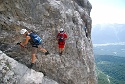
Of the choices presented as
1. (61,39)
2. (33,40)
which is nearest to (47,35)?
(61,39)

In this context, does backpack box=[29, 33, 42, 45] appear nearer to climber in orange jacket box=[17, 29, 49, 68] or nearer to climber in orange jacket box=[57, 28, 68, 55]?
climber in orange jacket box=[17, 29, 49, 68]

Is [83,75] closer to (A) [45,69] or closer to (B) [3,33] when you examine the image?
(A) [45,69]

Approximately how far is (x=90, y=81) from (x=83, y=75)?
140 inches

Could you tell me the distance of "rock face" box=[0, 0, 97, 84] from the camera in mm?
19891

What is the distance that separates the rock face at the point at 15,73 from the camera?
16391mm

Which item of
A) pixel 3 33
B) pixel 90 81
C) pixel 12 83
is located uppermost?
pixel 3 33

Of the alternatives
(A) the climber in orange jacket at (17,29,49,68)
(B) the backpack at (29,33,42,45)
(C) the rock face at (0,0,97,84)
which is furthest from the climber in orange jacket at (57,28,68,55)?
(B) the backpack at (29,33,42,45)

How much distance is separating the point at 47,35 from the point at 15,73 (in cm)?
627

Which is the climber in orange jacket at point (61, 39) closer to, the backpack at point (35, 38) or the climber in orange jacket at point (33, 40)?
the climber in orange jacket at point (33, 40)

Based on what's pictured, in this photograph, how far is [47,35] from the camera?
2231cm

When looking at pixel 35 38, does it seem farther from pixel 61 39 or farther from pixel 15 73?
pixel 61 39

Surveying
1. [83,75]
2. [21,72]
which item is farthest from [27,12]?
[83,75]

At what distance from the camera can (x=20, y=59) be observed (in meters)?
19.5

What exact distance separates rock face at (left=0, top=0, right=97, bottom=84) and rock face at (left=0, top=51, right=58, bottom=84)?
1.27 m
